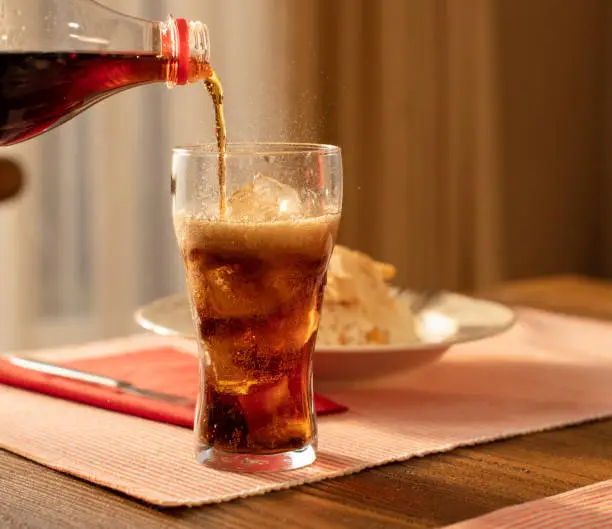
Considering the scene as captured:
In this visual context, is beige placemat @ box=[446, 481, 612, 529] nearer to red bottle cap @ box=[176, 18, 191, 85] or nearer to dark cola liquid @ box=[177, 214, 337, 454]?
dark cola liquid @ box=[177, 214, 337, 454]

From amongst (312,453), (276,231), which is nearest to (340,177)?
(276,231)

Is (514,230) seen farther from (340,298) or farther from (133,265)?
(340,298)

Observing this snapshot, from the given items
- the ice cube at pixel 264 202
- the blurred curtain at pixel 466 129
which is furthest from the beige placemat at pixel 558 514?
the blurred curtain at pixel 466 129

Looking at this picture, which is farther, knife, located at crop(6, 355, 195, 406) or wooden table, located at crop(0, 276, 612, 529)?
knife, located at crop(6, 355, 195, 406)

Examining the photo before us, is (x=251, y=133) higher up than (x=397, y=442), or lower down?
higher up

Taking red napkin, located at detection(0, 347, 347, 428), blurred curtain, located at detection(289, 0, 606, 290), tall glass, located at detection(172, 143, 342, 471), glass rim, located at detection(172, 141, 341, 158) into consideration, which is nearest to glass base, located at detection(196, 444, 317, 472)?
tall glass, located at detection(172, 143, 342, 471)
